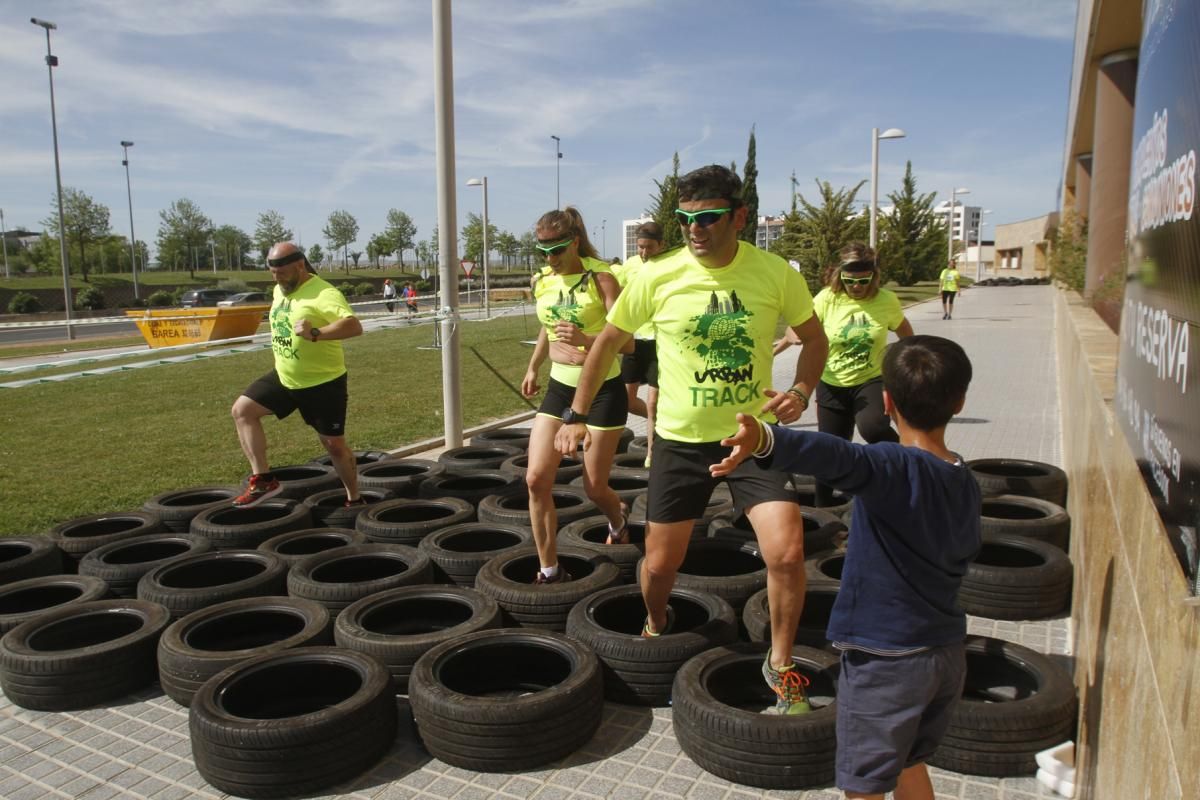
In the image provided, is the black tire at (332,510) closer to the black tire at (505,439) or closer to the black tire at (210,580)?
the black tire at (210,580)

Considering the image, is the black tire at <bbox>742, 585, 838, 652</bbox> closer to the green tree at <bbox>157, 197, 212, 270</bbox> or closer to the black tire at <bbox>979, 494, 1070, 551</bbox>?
the black tire at <bbox>979, 494, 1070, 551</bbox>

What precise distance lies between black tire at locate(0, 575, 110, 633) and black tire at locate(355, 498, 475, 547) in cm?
163

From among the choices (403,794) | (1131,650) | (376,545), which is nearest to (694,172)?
(1131,650)

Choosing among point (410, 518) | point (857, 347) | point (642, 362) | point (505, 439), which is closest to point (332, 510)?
point (410, 518)

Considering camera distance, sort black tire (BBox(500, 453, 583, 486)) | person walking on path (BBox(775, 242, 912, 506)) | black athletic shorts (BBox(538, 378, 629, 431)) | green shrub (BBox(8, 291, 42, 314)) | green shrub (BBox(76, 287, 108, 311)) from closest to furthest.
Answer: black athletic shorts (BBox(538, 378, 629, 431))
person walking on path (BBox(775, 242, 912, 506))
black tire (BBox(500, 453, 583, 486))
green shrub (BBox(8, 291, 42, 314))
green shrub (BBox(76, 287, 108, 311))

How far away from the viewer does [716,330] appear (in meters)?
3.71

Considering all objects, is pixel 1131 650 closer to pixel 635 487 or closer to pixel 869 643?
pixel 869 643

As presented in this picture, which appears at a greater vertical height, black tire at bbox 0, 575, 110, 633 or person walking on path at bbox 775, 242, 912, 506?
person walking on path at bbox 775, 242, 912, 506

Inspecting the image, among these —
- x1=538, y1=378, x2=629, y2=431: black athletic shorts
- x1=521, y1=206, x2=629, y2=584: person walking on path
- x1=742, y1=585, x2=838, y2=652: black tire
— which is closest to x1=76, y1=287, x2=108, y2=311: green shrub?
x1=521, y1=206, x2=629, y2=584: person walking on path

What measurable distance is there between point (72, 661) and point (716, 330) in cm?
339

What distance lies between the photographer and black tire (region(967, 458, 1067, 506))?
266 inches

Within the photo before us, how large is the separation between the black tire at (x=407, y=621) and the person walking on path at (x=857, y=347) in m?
2.98

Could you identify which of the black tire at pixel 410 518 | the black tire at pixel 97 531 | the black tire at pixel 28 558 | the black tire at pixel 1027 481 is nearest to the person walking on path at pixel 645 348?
the black tire at pixel 410 518

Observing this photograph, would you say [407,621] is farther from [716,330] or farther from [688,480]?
[716,330]
